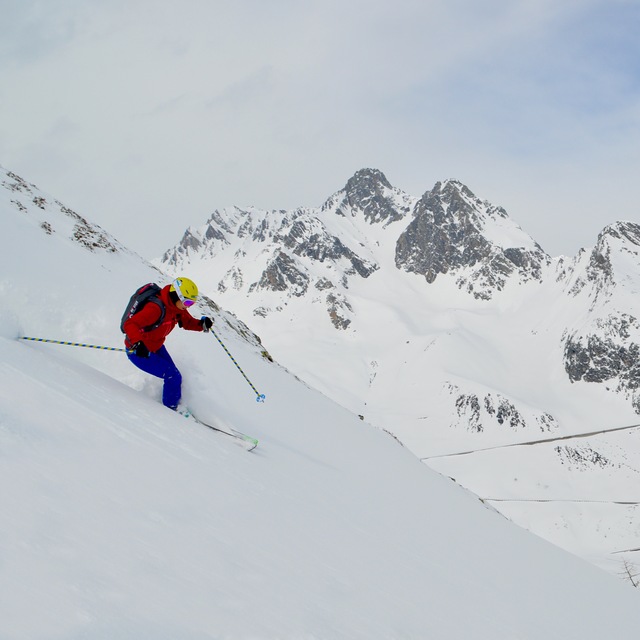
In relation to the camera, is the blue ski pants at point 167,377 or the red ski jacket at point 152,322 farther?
the blue ski pants at point 167,377

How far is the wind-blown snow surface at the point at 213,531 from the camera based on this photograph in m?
2.38

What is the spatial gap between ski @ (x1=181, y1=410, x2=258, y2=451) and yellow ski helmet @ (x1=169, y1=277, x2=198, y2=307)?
197 cm

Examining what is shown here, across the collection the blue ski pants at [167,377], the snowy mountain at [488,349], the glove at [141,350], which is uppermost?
the snowy mountain at [488,349]

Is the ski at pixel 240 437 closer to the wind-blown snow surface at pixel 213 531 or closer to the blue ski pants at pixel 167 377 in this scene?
the wind-blown snow surface at pixel 213 531

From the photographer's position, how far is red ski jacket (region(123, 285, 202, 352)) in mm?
7766

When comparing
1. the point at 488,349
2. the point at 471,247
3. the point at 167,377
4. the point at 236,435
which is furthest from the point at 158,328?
the point at 471,247

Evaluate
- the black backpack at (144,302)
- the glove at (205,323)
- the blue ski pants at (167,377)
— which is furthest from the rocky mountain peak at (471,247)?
the black backpack at (144,302)

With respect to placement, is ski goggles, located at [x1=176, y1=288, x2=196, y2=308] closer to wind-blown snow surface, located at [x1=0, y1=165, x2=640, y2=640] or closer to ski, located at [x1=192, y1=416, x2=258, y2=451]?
wind-blown snow surface, located at [x1=0, y1=165, x2=640, y2=640]

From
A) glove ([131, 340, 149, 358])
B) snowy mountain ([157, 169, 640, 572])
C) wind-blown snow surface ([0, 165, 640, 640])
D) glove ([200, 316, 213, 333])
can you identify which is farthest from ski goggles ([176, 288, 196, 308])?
snowy mountain ([157, 169, 640, 572])

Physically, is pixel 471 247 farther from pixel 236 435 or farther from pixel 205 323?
pixel 236 435

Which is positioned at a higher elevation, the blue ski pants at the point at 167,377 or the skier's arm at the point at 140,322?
the skier's arm at the point at 140,322

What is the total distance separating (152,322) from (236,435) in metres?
2.38

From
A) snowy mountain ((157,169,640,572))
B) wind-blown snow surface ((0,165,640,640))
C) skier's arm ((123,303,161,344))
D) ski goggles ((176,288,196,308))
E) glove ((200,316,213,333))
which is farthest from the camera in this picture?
snowy mountain ((157,169,640,572))

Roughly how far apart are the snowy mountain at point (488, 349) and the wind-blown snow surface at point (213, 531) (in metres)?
40.2
